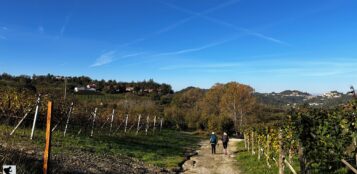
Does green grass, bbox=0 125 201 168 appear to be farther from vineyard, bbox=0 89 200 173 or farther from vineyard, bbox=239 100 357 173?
vineyard, bbox=239 100 357 173

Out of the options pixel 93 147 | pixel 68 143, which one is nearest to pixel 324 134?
pixel 93 147

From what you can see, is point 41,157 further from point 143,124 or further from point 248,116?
point 248,116

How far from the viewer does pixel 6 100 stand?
27797mm

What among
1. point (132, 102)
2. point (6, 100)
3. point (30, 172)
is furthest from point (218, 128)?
point (30, 172)

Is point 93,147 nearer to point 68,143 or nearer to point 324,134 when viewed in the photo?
point 68,143

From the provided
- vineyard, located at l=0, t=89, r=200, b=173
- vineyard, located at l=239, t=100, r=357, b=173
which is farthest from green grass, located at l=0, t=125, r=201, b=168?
vineyard, located at l=239, t=100, r=357, b=173

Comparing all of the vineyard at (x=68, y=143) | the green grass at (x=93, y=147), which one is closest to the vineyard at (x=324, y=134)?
the vineyard at (x=68, y=143)

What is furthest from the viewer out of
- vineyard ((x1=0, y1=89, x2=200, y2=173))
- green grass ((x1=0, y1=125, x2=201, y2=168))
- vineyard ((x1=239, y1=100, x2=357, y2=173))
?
green grass ((x1=0, y1=125, x2=201, y2=168))

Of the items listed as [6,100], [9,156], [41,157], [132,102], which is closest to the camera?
[9,156]

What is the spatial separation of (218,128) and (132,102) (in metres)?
37.2

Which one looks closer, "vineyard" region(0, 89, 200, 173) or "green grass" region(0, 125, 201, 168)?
"vineyard" region(0, 89, 200, 173)

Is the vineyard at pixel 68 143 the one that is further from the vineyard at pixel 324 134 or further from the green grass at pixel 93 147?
the vineyard at pixel 324 134

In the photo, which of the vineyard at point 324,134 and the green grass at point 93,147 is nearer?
the vineyard at point 324,134

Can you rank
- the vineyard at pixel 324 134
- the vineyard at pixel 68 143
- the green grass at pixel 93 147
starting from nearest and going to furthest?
the vineyard at pixel 324 134, the vineyard at pixel 68 143, the green grass at pixel 93 147
